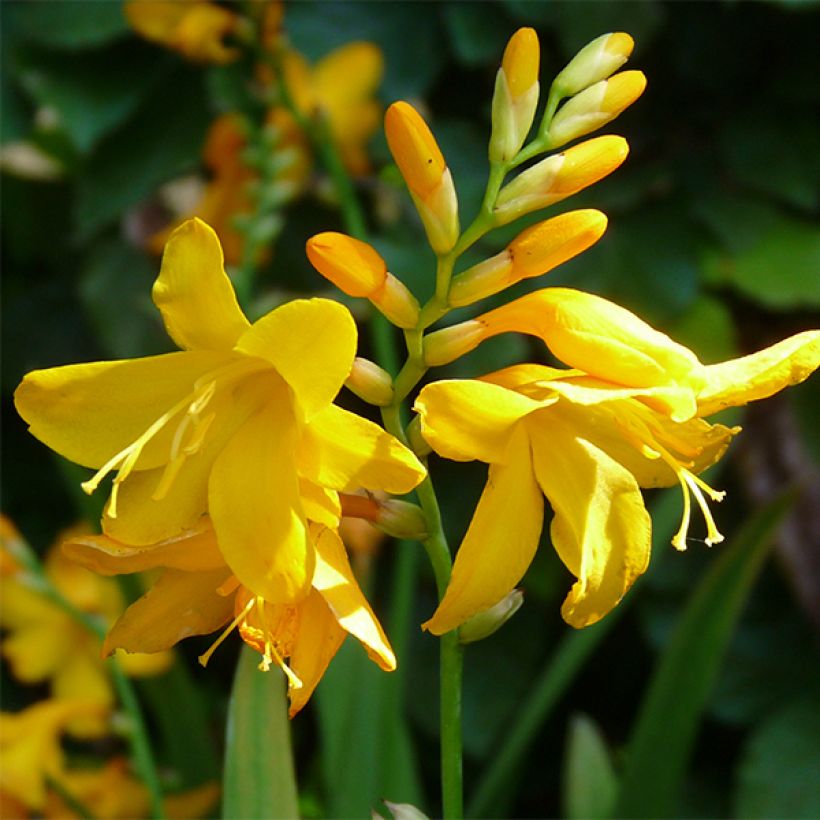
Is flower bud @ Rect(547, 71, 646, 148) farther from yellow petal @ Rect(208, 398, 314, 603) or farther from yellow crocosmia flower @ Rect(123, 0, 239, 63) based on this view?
yellow crocosmia flower @ Rect(123, 0, 239, 63)

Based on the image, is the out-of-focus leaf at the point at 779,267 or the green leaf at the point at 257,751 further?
the out-of-focus leaf at the point at 779,267

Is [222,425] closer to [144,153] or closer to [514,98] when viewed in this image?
[514,98]

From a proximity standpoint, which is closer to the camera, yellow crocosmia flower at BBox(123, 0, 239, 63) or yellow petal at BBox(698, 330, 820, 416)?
yellow petal at BBox(698, 330, 820, 416)

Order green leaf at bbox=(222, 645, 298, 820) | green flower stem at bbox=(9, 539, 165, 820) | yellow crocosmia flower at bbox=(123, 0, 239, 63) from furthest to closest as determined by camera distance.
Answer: yellow crocosmia flower at bbox=(123, 0, 239, 63) < green flower stem at bbox=(9, 539, 165, 820) < green leaf at bbox=(222, 645, 298, 820)

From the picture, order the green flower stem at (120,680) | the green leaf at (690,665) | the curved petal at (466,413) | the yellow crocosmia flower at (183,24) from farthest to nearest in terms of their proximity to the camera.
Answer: the yellow crocosmia flower at (183,24) → the green leaf at (690,665) → the green flower stem at (120,680) → the curved petal at (466,413)

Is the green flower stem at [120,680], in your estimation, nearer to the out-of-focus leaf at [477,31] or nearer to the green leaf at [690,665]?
the green leaf at [690,665]

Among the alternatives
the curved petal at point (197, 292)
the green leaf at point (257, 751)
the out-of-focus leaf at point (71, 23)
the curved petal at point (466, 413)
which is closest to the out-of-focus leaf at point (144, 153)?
the out-of-focus leaf at point (71, 23)

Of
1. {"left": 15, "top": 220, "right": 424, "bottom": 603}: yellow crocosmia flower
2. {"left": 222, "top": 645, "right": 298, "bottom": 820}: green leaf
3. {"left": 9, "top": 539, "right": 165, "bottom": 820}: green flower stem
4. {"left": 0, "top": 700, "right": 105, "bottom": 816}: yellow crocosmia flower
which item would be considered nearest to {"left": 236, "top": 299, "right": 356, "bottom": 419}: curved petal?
{"left": 15, "top": 220, "right": 424, "bottom": 603}: yellow crocosmia flower
